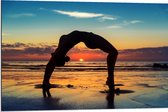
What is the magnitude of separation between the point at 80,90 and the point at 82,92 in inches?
1.0

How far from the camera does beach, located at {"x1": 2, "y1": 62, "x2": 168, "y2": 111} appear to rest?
3.73 metres

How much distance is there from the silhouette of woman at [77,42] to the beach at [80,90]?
0.16ft

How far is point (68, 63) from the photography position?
3844 mm

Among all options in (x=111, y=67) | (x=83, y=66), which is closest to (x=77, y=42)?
(x=83, y=66)

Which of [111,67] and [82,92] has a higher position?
[111,67]

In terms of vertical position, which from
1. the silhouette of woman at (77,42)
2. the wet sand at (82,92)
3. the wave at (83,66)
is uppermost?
the silhouette of woman at (77,42)

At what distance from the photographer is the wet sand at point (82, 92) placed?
3.73 meters

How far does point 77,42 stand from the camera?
3.88 m

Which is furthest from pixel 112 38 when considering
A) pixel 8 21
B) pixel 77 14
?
pixel 8 21

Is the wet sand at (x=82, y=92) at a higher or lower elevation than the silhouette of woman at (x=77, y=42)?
lower

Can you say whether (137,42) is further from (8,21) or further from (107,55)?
(8,21)

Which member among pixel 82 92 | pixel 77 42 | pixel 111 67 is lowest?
pixel 82 92

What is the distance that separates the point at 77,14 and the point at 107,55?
0.46m

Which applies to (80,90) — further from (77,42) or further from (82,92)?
(77,42)
